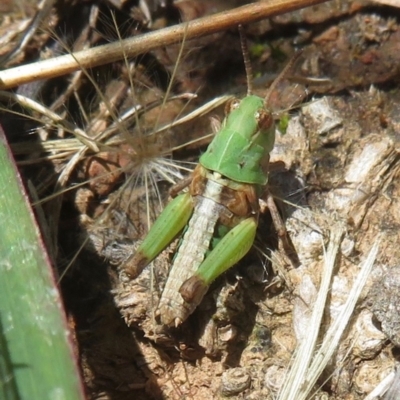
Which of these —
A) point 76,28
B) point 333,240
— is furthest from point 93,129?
point 333,240

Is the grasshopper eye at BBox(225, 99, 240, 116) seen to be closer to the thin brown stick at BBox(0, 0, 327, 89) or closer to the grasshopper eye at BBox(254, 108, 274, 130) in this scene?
the grasshopper eye at BBox(254, 108, 274, 130)

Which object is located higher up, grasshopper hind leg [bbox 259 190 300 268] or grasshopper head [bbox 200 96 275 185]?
grasshopper head [bbox 200 96 275 185]

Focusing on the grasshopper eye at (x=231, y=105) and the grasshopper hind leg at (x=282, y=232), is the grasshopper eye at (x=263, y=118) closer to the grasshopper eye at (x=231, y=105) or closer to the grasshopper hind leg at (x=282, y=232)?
the grasshopper eye at (x=231, y=105)

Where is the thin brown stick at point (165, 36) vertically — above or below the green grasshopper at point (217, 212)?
above

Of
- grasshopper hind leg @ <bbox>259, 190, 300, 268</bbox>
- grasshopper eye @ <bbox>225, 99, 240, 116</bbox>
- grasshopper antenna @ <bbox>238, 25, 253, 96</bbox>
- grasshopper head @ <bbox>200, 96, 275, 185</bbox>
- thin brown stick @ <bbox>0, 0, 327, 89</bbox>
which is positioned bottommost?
grasshopper hind leg @ <bbox>259, 190, 300, 268</bbox>

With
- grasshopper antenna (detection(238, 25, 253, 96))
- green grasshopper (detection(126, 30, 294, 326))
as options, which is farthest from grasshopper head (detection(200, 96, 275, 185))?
grasshopper antenna (detection(238, 25, 253, 96))

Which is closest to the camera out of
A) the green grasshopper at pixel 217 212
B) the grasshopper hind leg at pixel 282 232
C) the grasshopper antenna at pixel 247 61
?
the green grasshopper at pixel 217 212

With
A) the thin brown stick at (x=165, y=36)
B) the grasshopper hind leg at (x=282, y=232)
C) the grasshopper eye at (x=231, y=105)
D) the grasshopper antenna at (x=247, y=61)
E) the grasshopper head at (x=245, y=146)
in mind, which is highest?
the thin brown stick at (x=165, y=36)

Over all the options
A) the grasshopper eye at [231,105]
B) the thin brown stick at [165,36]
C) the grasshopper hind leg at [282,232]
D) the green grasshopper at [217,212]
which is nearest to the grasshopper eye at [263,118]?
the green grasshopper at [217,212]

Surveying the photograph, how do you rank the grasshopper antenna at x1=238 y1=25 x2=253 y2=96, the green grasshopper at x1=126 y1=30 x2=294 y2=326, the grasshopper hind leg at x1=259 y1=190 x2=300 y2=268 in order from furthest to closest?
the grasshopper antenna at x1=238 y1=25 x2=253 y2=96, the grasshopper hind leg at x1=259 y1=190 x2=300 y2=268, the green grasshopper at x1=126 y1=30 x2=294 y2=326
